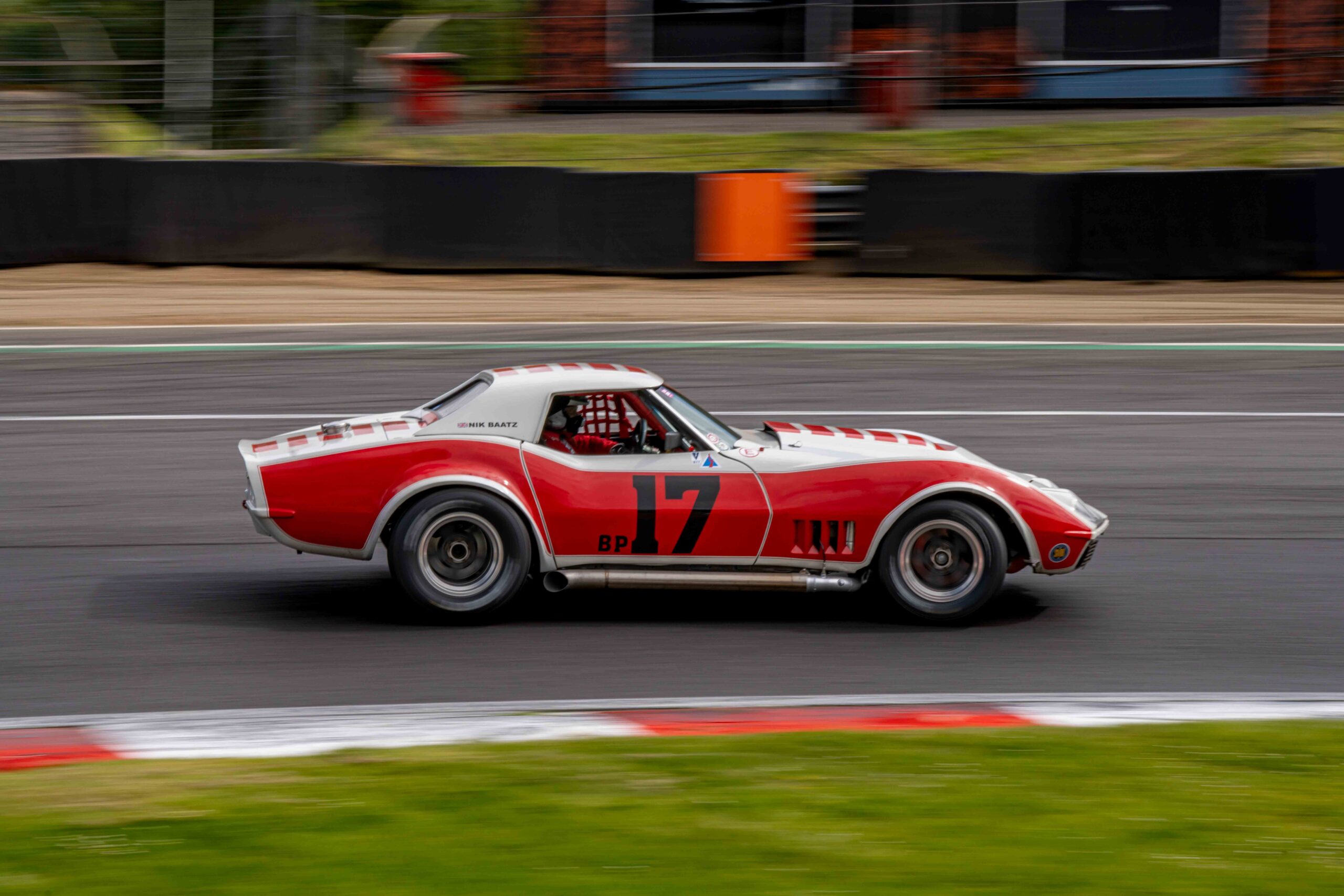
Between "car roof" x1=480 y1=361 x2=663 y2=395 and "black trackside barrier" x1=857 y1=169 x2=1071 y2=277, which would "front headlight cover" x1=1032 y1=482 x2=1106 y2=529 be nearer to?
"car roof" x1=480 y1=361 x2=663 y2=395

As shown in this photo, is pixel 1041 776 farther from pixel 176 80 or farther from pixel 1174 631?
pixel 176 80

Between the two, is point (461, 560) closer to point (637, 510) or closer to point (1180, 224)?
point (637, 510)

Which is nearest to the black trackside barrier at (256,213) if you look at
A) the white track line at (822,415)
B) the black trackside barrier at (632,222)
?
the black trackside barrier at (632,222)

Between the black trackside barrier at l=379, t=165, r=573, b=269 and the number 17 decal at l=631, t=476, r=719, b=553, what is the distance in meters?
10.1

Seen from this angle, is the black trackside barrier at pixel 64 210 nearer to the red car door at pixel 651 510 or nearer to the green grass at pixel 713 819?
the red car door at pixel 651 510

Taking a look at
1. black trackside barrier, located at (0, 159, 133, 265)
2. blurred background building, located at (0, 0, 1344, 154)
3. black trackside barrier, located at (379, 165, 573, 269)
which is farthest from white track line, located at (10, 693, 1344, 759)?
blurred background building, located at (0, 0, 1344, 154)

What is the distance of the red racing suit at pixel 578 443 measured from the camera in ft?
20.9

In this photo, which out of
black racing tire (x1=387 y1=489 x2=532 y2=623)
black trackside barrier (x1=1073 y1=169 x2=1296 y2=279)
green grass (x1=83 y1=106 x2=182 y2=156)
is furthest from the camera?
green grass (x1=83 y1=106 x2=182 y2=156)

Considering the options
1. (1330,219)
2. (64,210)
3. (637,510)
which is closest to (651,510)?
(637,510)

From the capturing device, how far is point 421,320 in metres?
14.6

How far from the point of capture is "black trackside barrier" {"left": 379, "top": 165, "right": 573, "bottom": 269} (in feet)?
52.0

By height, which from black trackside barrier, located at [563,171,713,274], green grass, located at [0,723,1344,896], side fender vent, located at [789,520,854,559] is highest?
black trackside barrier, located at [563,171,713,274]

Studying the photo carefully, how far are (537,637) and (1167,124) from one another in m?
16.1

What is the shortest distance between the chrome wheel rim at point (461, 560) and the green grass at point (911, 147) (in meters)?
11.2
